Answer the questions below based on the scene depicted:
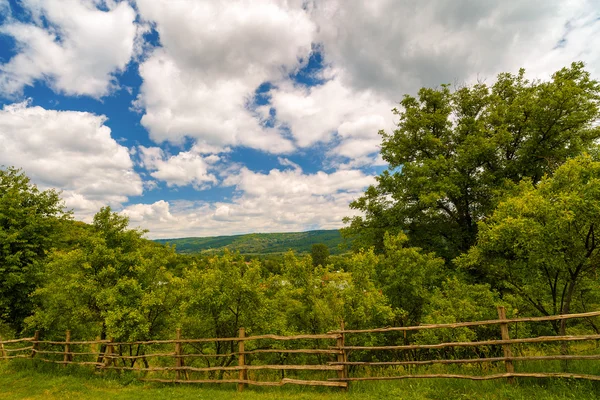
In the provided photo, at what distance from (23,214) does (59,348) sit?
7791mm

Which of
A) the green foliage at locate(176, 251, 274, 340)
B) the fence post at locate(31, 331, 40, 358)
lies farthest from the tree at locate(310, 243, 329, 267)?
the green foliage at locate(176, 251, 274, 340)

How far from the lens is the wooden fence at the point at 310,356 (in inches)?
259

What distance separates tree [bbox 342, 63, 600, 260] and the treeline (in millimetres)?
85

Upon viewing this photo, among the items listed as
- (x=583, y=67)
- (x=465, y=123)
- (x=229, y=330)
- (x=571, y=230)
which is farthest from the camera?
(x=465, y=123)

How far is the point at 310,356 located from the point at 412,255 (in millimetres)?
6107

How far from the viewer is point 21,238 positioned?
592 inches

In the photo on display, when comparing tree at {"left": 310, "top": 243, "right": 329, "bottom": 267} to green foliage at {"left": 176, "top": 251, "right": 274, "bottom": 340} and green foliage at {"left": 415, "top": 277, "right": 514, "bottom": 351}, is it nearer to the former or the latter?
green foliage at {"left": 415, "top": 277, "right": 514, "bottom": 351}

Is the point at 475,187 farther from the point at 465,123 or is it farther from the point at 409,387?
the point at 409,387

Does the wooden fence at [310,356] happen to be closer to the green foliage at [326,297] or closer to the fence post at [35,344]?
the fence post at [35,344]

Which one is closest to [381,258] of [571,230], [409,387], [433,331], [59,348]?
[433,331]

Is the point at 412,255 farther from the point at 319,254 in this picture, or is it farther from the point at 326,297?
the point at 319,254

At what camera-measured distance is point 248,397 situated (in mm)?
7609

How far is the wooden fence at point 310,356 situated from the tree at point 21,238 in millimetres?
2826

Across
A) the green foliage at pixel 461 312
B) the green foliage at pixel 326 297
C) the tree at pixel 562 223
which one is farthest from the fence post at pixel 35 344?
the tree at pixel 562 223
